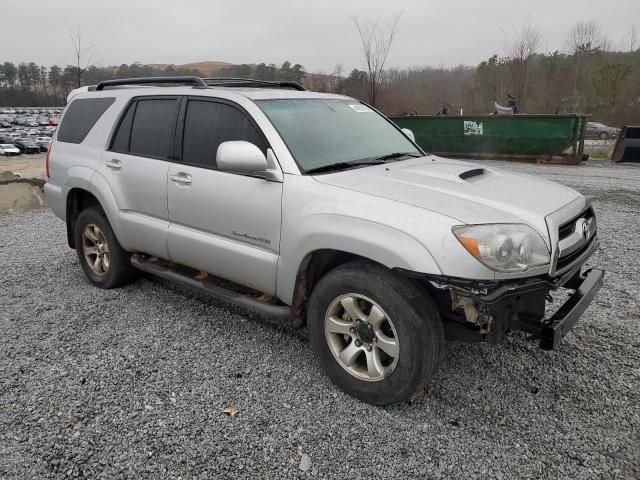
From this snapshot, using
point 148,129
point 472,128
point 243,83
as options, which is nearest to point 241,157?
point 148,129

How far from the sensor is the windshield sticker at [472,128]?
1551 centimetres

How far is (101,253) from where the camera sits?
15.3 feet

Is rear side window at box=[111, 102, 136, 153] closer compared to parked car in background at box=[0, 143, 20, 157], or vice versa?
rear side window at box=[111, 102, 136, 153]

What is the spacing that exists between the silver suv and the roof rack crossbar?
0.02 meters

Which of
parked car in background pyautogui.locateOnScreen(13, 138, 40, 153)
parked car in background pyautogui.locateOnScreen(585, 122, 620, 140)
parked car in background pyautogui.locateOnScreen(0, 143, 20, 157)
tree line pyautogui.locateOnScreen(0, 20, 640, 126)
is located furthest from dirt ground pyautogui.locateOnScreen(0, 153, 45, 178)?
parked car in background pyautogui.locateOnScreen(585, 122, 620, 140)

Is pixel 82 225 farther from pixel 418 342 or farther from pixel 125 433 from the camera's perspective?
pixel 418 342

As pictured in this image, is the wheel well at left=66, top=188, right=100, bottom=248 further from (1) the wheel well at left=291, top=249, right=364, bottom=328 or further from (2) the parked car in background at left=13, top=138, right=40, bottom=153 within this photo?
(2) the parked car in background at left=13, top=138, right=40, bottom=153

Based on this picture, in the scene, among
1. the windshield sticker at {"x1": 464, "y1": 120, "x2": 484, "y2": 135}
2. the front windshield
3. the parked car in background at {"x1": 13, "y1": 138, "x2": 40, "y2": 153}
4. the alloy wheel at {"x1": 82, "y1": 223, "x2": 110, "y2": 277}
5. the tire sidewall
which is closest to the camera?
the front windshield

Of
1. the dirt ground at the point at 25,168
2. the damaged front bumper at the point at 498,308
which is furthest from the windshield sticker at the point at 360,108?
the dirt ground at the point at 25,168

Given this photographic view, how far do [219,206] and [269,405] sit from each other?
1335 mm

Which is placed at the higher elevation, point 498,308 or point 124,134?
point 124,134

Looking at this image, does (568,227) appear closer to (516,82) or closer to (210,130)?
(210,130)

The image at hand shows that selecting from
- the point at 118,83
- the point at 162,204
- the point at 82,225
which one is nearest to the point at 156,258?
the point at 162,204

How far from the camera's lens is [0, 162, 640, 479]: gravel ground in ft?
7.91
